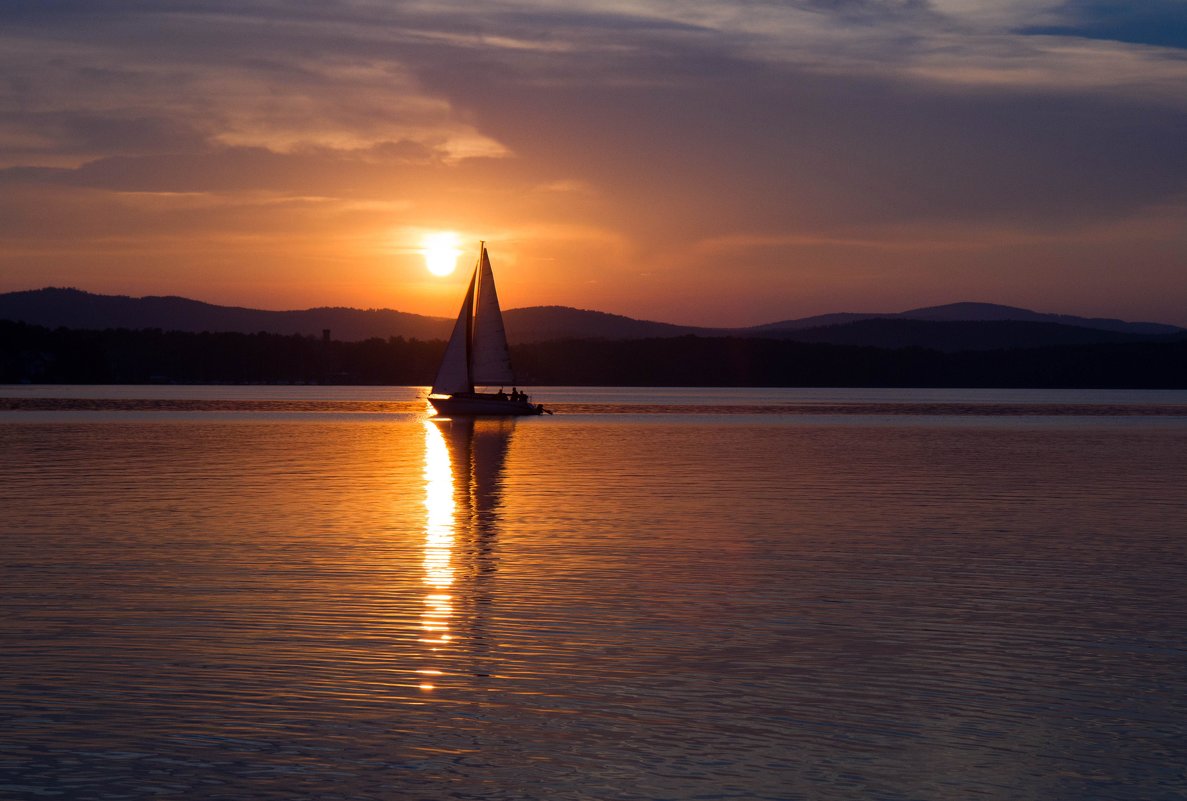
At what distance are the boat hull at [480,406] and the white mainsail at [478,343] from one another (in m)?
1.06

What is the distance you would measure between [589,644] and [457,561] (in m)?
8.69

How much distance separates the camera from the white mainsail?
110 m

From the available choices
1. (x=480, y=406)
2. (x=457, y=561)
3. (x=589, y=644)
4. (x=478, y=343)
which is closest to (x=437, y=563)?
(x=457, y=561)

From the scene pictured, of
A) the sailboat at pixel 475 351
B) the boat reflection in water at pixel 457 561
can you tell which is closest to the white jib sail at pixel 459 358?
the sailboat at pixel 475 351

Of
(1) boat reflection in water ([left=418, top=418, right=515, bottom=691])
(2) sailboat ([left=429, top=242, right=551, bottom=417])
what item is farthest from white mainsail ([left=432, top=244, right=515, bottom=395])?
(1) boat reflection in water ([left=418, top=418, right=515, bottom=691])

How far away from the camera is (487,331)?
4363 inches

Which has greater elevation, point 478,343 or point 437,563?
point 478,343

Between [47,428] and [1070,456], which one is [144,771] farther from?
[47,428]

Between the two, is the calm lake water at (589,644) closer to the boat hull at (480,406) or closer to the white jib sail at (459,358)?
the white jib sail at (459,358)

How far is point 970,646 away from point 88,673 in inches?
424

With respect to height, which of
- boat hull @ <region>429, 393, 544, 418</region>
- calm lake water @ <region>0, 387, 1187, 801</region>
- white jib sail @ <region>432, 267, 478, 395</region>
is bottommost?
calm lake water @ <region>0, 387, 1187, 801</region>

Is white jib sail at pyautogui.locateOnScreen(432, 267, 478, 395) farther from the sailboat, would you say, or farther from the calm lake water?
the calm lake water

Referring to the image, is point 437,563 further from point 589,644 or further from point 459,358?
point 459,358

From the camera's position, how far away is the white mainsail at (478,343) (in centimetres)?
11044
